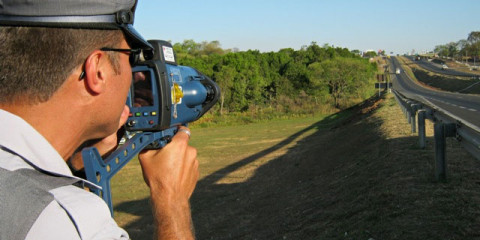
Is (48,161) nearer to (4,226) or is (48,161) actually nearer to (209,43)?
(4,226)

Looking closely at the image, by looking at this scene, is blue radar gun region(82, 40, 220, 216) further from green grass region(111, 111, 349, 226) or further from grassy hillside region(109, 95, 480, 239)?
green grass region(111, 111, 349, 226)

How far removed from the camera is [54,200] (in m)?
1.06

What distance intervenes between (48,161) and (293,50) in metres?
80.2

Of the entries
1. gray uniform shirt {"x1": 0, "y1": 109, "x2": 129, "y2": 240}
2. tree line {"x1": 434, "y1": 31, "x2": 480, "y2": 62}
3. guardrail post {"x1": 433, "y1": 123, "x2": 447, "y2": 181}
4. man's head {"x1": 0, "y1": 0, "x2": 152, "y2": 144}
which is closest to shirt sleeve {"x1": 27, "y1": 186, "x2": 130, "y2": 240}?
gray uniform shirt {"x1": 0, "y1": 109, "x2": 129, "y2": 240}

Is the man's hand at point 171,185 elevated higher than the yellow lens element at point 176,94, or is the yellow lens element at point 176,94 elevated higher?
the yellow lens element at point 176,94

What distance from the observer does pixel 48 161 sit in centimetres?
118

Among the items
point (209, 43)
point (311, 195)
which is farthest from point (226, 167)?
point (209, 43)

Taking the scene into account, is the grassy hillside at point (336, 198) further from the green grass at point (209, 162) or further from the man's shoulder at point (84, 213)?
the man's shoulder at point (84, 213)

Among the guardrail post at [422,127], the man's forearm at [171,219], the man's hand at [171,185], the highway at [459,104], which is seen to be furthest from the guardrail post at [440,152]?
the man's forearm at [171,219]

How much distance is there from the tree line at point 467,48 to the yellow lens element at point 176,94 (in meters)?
125

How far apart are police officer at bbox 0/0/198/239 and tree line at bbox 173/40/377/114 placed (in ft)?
176

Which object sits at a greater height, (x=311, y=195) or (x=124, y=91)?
(x=124, y=91)

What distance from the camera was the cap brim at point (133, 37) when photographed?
1.53 meters

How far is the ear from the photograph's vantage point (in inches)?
54.2
